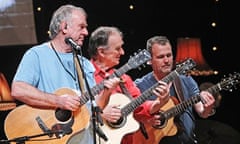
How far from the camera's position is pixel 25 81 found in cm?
291

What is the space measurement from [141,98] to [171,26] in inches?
44.4

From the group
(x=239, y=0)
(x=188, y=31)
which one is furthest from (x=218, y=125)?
(x=239, y=0)

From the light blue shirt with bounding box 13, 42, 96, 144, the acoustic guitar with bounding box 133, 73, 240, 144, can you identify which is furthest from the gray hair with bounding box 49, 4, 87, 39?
the acoustic guitar with bounding box 133, 73, 240, 144

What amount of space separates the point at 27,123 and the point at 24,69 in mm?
315

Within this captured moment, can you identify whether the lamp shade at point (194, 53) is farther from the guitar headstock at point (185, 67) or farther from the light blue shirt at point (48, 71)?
the light blue shirt at point (48, 71)

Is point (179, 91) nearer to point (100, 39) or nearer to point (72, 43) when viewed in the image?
point (100, 39)

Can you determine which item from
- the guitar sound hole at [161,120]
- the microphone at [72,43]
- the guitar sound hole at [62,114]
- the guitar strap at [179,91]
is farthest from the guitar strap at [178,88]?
the microphone at [72,43]

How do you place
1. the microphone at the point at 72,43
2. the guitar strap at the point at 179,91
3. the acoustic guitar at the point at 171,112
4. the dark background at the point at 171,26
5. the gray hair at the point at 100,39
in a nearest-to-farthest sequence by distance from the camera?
1. the microphone at the point at 72,43
2. the gray hair at the point at 100,39
3. the acoustic guitar at the point at 171,112
4. the guitar strap at the point at 179,91
5. the dark background at the point at 171,26

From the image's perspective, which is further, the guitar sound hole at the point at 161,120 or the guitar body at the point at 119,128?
the guitar sound hole at the point at 161,120

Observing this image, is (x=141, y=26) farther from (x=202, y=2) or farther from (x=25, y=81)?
(x=25, y=81)

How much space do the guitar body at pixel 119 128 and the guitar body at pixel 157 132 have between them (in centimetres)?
29

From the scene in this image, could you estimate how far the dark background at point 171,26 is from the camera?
3826 mm

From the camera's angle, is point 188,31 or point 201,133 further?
point 188,31

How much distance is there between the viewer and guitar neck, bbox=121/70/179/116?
128 inches
